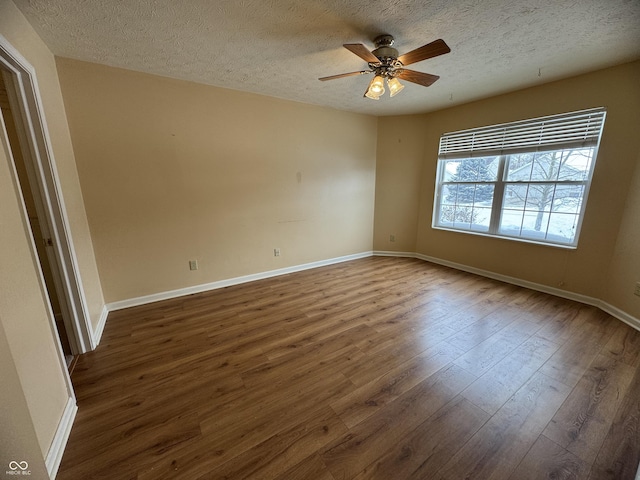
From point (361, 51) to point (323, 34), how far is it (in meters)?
0.37

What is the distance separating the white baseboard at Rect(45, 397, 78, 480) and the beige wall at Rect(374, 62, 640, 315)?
14.7 feet

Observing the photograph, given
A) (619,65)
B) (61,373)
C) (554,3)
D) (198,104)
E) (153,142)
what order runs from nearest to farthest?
(61,373)
(554,3)
(619,65)
(153,142)
(198,104)

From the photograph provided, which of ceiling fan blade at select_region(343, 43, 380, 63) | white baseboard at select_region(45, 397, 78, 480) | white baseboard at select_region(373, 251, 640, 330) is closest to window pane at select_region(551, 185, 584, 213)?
white baseboard at select_region(373, 251, 640, 330)

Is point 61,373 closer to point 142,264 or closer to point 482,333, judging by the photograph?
point 142,264

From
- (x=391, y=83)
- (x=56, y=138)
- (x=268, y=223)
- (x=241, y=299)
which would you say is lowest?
(x=241, y=299)

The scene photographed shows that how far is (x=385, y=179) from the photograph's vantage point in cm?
458

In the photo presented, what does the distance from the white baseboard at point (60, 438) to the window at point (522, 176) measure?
465cm

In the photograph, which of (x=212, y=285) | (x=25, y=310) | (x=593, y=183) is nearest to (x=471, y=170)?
(x=593, y=183)

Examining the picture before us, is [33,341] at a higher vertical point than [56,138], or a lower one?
lower

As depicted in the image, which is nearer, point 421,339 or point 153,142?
point 421,339

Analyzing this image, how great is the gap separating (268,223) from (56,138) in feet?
7.20

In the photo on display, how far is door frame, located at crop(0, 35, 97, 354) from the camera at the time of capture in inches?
61.7

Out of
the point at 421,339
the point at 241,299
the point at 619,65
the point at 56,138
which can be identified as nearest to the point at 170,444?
the point at 241,299

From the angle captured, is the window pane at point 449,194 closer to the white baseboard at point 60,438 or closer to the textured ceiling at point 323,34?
the textured ceiling at point 323,34
